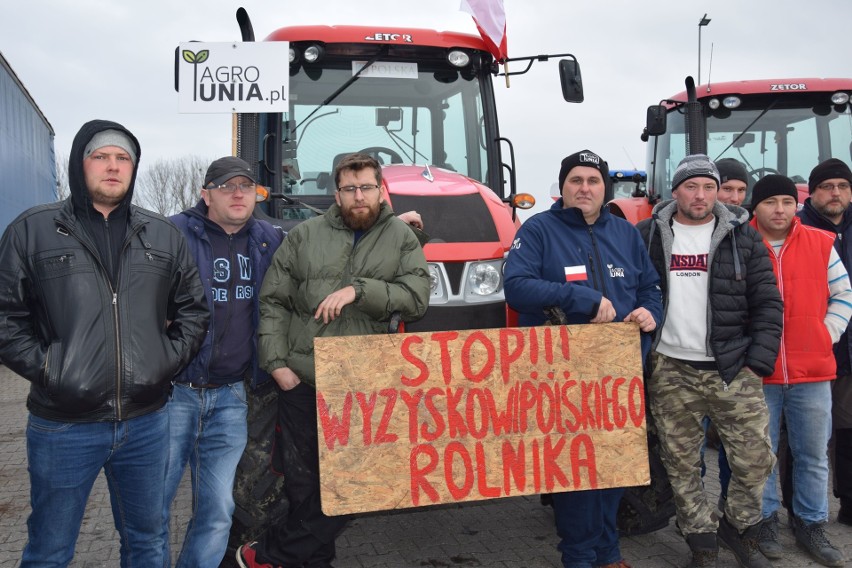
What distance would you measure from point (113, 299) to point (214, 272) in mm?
721

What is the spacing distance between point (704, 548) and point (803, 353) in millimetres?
1160

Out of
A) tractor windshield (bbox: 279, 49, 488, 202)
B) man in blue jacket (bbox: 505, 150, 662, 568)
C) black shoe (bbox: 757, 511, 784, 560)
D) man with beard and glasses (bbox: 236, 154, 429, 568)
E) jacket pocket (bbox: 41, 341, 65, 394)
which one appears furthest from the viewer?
tractor windshield (bbox: 279, 49, 488, 202)

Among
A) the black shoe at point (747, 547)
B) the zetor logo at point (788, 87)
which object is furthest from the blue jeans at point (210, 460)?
the zetor logo at point (788, 87)

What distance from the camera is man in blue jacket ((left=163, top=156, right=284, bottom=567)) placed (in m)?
3.39

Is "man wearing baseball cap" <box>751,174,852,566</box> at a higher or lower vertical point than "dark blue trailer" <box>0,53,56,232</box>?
lower

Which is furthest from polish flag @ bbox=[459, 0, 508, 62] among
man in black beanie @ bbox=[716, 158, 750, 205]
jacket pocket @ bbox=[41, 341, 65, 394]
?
jacket pocket @ bbox=[41, 341, 65, 394]

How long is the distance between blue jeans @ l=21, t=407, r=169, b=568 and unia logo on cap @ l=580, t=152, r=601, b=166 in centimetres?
227

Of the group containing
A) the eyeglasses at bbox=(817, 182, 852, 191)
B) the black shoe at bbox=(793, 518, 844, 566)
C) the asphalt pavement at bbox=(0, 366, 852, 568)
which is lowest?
the asphalt pavement at bbox=(0, 366, 852, 568)

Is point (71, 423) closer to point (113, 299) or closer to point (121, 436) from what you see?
point (121, 436)

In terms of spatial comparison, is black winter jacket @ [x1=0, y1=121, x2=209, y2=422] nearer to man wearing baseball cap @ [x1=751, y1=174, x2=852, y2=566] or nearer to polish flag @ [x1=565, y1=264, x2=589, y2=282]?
Answer: polish flag @ [x1=565, y1=264, x2=589, y2=282]

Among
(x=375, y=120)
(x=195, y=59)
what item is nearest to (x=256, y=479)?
(x=195, y=59)

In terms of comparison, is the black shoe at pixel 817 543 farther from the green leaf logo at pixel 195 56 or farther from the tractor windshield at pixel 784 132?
the tractor windshield at pixel 784 132

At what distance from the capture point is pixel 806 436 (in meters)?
4.32

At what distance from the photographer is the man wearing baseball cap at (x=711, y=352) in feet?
12.9
